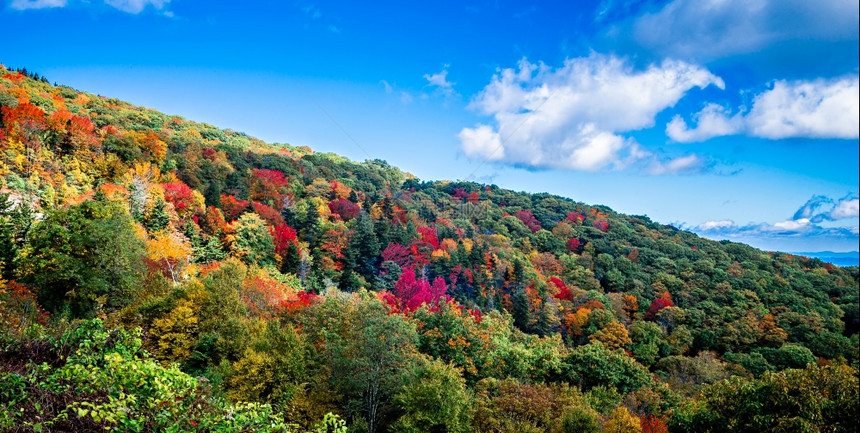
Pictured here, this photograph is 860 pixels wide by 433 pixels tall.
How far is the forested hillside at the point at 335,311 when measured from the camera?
10336 millimetres

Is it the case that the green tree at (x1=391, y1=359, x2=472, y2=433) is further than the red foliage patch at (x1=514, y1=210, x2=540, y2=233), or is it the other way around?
the red foliage patch at (x1=514, y1=210, x2=540, y2=233)

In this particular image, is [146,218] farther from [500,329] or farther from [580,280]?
[580,280]

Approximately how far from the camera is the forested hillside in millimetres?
10336

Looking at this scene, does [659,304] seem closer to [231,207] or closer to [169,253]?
[231,207]

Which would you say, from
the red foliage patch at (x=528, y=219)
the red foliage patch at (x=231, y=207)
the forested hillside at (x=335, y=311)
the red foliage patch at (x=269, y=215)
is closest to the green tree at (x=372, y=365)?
the forested hillside at (x=335, y=311)

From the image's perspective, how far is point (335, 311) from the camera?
91.7 ft

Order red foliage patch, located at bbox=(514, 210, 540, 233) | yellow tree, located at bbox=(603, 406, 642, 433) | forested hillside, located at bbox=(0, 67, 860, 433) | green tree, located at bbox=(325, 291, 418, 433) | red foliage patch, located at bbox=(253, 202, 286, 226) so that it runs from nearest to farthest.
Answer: forested hillside, located at bbox=(0, 67, 860, 433) < yellow tree, located at bbox=(603, 406, 642, 433) < green tree, located at bbox=(325, 291, 418, 433) < red foliage patch, located at bbox=(253, 202, 286, 226) < red foliage patch, located at bbox=(514, 210, 540, 233)

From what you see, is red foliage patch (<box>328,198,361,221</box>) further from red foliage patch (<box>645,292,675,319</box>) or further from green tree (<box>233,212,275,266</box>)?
red foliage patch (<box>645,292,675,319</box>)

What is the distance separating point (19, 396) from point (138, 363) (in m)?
1.76

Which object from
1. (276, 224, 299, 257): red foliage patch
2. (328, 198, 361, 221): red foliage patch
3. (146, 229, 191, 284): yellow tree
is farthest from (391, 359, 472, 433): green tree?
(328, 198, 361, 221): red foliage patch

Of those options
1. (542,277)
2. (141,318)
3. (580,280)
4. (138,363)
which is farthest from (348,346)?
(580,280)

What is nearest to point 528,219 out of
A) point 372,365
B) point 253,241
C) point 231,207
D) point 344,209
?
point 344,209

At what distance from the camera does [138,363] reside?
6.90 metres

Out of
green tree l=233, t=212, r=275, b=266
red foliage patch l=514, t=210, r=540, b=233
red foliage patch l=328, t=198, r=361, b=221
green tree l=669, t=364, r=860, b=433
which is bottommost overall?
green tree l=669, t=364, r=860, b=433
